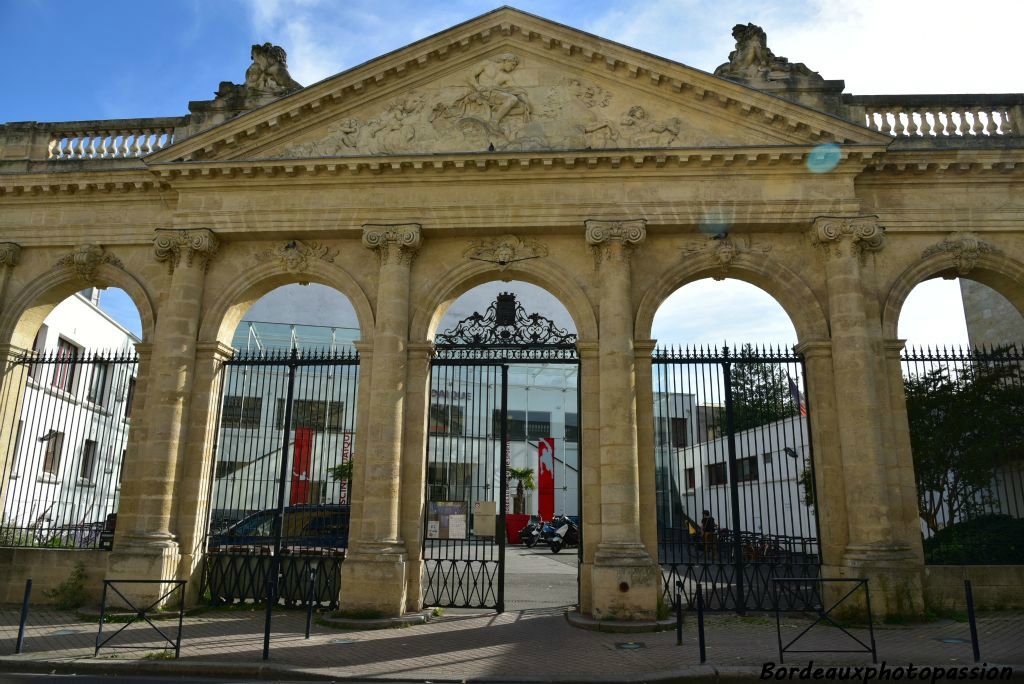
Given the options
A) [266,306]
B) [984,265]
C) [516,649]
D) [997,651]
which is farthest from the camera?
[266,306]

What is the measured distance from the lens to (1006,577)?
11.5 meters

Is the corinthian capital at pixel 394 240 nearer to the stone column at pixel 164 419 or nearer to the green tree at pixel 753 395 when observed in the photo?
the stone column at pixel 164 419

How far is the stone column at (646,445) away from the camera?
1198cm

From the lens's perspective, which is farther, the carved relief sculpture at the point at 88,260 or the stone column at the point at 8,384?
the carved relief sculpture at the point at 88,260

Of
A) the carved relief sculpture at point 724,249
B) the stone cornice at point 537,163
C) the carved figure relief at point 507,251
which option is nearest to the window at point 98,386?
the stone cornice at point 537,163

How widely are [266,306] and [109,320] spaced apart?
8684 millimetres

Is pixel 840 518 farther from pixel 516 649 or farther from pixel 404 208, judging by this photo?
pixel 404 208

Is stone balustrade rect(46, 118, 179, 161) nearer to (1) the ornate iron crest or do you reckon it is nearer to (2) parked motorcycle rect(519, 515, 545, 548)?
(1) the ornate iron crest

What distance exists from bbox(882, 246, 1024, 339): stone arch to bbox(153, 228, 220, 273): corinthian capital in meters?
12.6

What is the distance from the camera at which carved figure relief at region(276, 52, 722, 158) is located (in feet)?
44.1

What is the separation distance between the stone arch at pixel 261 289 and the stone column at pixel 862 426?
27.5 ft

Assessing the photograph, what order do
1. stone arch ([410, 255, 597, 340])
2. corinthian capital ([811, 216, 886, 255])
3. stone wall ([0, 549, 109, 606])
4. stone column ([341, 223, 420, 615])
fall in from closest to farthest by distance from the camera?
stone column ([341, 223, 420, 615]) → stone wall ([0, 549, 109, 606]) → corinthian capital ([811, 216, 886, 255]) → stone arch ([410, 255, 597, 340])

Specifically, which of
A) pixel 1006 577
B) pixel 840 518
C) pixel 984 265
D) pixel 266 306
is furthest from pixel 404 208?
pixel 266 306

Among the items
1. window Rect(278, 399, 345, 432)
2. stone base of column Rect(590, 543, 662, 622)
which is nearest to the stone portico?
stone base of column Rect(590, 543, 662, 622)
